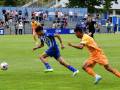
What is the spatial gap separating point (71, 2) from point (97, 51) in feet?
255

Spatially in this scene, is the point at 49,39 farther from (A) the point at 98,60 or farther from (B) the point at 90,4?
(B) the point at 90,4

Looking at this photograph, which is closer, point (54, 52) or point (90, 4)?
point (54, 52)

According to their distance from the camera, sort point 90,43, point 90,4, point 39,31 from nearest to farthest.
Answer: point 90,43
point 39,31
point 90,4

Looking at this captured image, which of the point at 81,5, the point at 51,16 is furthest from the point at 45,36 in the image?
the point at 81,5

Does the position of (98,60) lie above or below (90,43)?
below

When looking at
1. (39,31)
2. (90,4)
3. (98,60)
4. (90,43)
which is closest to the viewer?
(90,43)

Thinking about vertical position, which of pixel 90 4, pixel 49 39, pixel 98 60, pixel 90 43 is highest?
pixel 90 43

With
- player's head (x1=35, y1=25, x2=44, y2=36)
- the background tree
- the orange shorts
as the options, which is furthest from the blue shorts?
the background tree

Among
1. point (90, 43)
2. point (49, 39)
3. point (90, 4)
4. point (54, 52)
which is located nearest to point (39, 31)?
point (49, 39)

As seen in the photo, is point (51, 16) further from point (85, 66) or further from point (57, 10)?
point (85, 66)

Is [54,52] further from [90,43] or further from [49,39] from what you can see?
[90,43]

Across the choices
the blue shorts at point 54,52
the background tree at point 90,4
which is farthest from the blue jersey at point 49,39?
the background tree at point 90,4

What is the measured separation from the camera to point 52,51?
711 inches

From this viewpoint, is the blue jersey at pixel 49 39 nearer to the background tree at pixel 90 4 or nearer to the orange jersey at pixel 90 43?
the orange jersey at pixel 90 43
